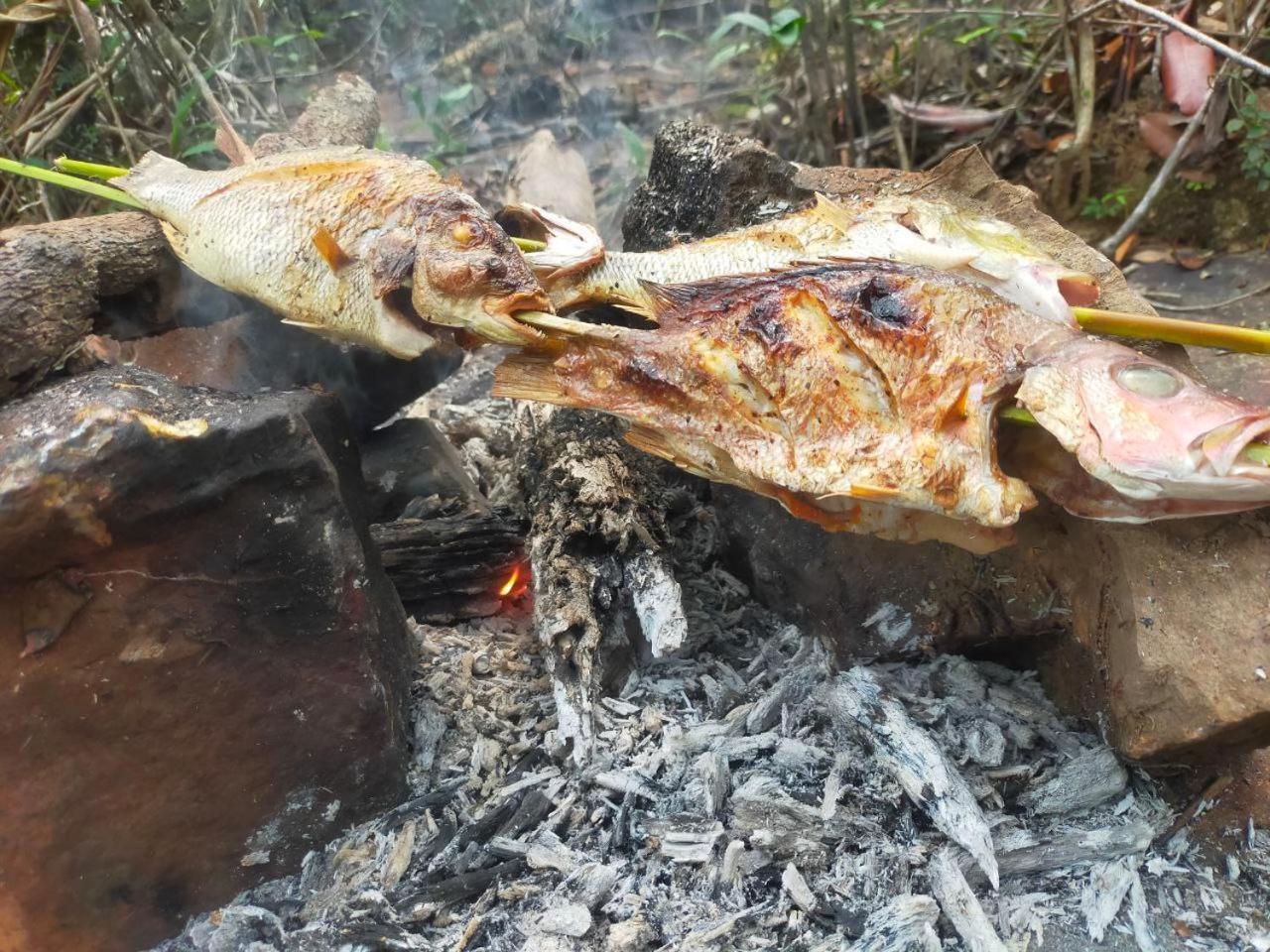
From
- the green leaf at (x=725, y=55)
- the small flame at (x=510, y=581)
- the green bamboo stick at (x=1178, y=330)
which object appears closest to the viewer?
the green bamboo stick at (x=1178, y=330)

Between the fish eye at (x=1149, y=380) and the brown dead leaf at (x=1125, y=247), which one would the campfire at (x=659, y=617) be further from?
the brown dead leaf at (x=1125, y=247)

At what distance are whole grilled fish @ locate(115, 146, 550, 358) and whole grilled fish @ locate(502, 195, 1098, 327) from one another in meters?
0.24

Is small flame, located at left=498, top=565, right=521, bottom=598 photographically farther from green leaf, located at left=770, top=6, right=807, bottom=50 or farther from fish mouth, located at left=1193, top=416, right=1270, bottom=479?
green leaf, located at left=770, top=6, right=807, bottom=50

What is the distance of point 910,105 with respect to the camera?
4.59 m

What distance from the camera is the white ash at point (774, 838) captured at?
1.73 m

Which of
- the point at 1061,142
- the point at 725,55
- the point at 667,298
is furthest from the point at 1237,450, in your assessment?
the point at 725,55

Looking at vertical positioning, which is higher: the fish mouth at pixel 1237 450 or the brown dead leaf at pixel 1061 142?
the fish mouth at pixel 1237 450

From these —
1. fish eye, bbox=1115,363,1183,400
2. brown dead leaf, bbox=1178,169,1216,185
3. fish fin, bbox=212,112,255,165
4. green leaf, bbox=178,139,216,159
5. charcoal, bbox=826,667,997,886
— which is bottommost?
charcoal, bbox=826,667,997,886

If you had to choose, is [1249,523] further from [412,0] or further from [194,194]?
[412,0]

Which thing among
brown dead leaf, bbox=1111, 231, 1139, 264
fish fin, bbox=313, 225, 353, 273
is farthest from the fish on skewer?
brown dead leaf, bbox=1111, 231, 1139, 264

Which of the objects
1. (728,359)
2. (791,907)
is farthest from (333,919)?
(728,359)

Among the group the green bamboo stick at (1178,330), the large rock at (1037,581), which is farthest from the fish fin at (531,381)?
the green bamboo stick at (1178,330)

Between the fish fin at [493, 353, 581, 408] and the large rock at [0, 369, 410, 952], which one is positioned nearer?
the large rock at [0, 369, 410, 952]

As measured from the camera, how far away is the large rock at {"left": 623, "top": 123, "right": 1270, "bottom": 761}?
1638mm
